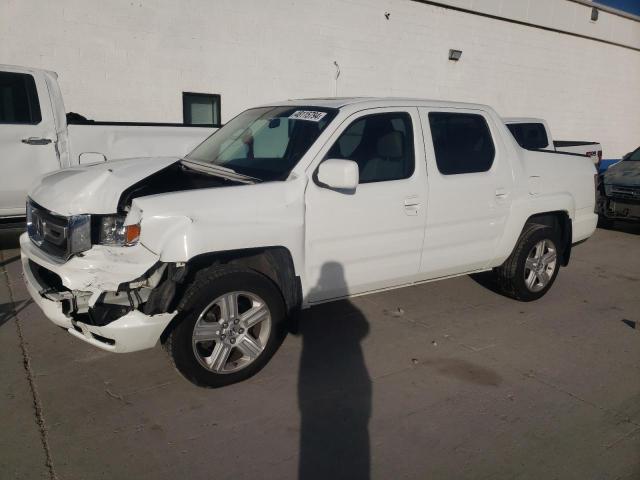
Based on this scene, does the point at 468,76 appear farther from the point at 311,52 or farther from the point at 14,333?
the point at 14,333

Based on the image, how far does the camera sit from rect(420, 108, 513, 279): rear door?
4453mm

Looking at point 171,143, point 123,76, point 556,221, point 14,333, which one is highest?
point 123,76

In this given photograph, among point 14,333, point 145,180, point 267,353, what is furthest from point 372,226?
point 14,333

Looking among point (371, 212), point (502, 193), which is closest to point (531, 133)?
point (502, 193)

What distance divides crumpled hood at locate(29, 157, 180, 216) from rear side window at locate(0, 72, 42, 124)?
10.0 ft

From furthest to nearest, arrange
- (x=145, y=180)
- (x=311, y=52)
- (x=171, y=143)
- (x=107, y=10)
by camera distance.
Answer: (x=311, y=52) → (x=107, y=10) → (x=171, y=143) → (x=145, y=180)

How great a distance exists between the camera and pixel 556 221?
5562 millimetres

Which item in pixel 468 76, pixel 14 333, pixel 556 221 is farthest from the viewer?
pixel 468 76

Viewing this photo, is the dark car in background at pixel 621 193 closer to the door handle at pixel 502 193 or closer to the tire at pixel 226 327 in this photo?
the door handle at pixel 502 193

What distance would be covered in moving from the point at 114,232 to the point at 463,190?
278 centimetres

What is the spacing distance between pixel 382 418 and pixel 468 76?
12860 mm

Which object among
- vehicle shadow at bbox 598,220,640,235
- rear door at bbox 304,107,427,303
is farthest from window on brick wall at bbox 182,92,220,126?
vehicle shadow at bbox 598,220,640,235

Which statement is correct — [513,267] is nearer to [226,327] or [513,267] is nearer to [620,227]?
[226,327]

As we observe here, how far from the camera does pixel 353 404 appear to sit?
3.55 m
